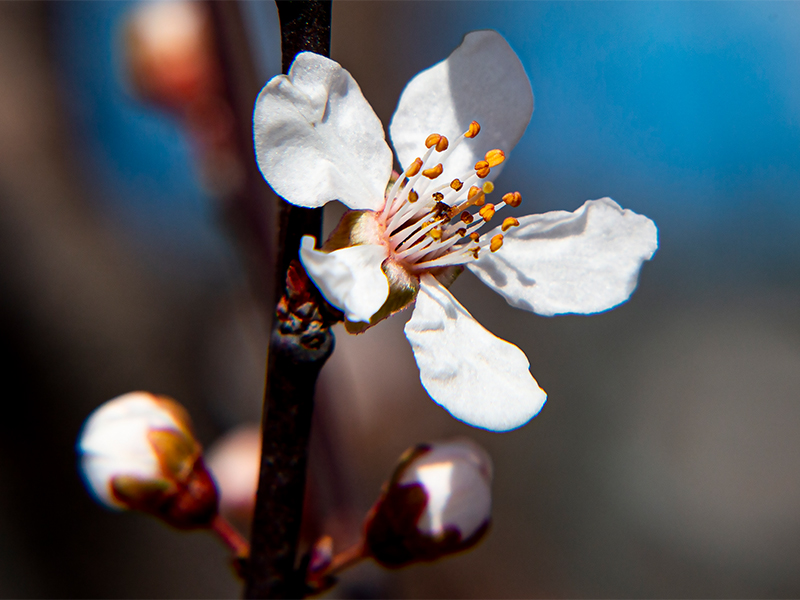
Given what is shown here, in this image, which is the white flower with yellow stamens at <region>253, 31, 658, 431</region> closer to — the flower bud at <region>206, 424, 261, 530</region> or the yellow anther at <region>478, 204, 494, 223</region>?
the yellow anther at <region>478, 204, 494, 223</region>

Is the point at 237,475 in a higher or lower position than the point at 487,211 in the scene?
lower

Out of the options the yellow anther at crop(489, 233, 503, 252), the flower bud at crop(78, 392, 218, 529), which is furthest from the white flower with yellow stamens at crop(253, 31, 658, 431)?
the flower bud at crop(78, 392, 218, 529)

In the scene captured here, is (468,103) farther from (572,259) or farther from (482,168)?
(572,259)

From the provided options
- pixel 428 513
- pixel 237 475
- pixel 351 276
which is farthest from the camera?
pixel 237 475

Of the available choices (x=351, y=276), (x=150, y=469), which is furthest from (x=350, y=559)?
(x=351, y=276)

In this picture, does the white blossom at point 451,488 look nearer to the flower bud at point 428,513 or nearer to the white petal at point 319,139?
the flower bud at point 428,513

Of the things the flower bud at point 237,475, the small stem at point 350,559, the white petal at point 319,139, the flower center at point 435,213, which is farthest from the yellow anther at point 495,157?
the flower bud at point 237,475

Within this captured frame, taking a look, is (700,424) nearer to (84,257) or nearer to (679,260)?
(679,260)
